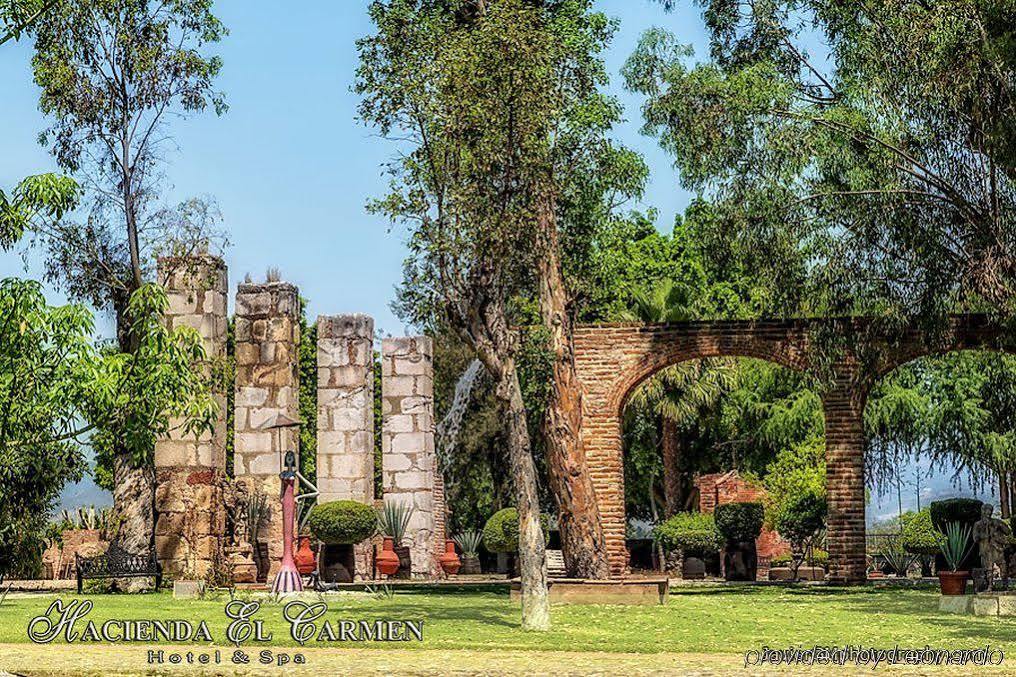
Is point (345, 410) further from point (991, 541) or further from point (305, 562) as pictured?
point (991, 541)

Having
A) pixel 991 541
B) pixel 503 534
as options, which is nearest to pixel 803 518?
pixel 503 534

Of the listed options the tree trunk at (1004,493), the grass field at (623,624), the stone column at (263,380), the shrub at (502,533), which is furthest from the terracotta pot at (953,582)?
the tree trunk at (1004,493)

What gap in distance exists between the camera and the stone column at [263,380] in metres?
25.2

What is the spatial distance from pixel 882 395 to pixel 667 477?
6.64 meters

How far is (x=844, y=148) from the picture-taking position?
20734 mm

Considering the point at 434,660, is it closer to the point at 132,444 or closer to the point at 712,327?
the point at 132,444

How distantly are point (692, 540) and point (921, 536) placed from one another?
4256mm

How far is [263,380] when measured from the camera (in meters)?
25.3

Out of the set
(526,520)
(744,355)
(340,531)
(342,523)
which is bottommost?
(340,531)

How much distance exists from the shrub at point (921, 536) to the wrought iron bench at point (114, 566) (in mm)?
13951

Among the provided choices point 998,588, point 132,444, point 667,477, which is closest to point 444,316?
point 132,444

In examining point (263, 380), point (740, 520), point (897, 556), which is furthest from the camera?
point (897, 556)

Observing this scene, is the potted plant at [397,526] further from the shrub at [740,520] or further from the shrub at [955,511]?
the shrub at [955,511]

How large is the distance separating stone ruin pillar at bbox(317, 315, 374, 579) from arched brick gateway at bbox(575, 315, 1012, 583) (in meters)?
5.65
